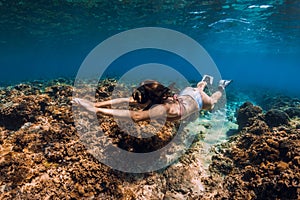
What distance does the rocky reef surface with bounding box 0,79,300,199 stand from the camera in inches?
191

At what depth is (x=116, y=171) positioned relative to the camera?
550 cm

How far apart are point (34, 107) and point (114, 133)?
3.31 metres

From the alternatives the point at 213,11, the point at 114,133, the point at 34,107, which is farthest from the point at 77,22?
the point at 114,133

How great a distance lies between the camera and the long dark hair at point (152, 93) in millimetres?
4844

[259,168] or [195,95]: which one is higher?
[195,95]

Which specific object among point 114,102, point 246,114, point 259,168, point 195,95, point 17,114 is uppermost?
point 114,102

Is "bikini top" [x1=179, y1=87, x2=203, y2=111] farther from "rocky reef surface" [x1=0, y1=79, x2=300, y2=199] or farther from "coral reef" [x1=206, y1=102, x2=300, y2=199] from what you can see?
"coral reef" [x1=206, y1=102, x2=300, y2=199]

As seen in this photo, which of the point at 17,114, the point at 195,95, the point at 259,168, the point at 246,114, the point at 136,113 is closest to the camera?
the point at 136,113

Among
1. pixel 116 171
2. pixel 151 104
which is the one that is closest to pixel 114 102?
pixel 151 104

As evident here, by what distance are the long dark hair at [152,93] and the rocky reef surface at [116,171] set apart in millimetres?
1750

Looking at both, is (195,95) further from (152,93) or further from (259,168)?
(259,168)

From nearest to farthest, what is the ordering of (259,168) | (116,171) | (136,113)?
(136,113) → (116,171) → (259,168)

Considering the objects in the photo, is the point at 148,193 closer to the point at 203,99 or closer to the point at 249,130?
the point at 203,99

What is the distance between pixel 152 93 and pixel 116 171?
2378mm
